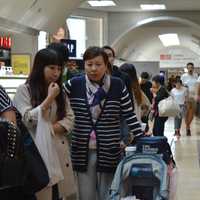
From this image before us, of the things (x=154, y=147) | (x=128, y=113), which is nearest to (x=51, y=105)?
(x=128, y=113)

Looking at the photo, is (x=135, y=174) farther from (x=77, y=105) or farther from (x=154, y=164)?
(x=77, y=105)

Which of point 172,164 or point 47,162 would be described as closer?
point 47,162

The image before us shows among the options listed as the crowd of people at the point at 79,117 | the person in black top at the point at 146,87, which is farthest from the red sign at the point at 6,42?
the crowd of people at the point at 79,117

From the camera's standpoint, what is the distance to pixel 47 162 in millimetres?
3732

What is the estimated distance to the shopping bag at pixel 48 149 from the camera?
374 cm

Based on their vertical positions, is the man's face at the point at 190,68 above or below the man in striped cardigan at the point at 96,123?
above

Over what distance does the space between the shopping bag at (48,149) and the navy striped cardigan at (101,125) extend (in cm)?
37

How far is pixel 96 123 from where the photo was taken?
4.14 metres

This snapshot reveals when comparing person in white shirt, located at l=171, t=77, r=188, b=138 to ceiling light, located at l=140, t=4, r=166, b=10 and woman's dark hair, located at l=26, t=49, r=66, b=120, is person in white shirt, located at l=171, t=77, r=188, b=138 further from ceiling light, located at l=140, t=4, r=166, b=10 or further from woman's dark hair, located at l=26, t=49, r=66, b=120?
woman's dark hair, located at l=26, t=49, r=66, b=120

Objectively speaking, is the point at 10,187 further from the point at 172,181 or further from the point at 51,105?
the point at 172,181

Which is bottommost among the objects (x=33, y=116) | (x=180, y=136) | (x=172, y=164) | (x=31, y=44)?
(x=180, y=136)

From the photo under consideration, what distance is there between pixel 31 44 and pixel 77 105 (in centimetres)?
784

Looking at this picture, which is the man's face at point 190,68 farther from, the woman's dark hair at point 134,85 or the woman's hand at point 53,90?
the woman's hand at point 53,90

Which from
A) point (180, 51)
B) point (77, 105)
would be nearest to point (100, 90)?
point (77, 105)
